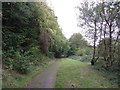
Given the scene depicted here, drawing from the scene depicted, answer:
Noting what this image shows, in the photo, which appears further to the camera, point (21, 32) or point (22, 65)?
point (21, 32)

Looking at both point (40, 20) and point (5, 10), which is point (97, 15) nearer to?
point (40, 20)

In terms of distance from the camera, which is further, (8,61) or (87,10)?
(87,10)

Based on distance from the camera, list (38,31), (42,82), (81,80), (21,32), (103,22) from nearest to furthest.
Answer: (42,82)
(81,80)
(21,32)
(103,22)
(38,31)

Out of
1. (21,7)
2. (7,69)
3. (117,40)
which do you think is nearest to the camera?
(7,69)

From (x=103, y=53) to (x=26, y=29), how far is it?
312 inches

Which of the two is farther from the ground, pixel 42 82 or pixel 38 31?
pixel 38 31

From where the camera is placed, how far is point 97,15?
10344 mm

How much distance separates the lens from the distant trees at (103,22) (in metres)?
8.81

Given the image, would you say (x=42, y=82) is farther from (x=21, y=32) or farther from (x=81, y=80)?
(x=21, y=32)

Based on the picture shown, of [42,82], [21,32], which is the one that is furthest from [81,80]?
[21,32]

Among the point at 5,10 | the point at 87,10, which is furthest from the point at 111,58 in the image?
the point at 5,10

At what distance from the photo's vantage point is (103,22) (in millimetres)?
10430

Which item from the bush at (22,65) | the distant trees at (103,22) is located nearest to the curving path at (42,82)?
the bush at (22,65)

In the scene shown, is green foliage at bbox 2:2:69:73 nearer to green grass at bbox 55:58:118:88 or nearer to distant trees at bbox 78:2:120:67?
green grass at bbox 55:58:118:88
